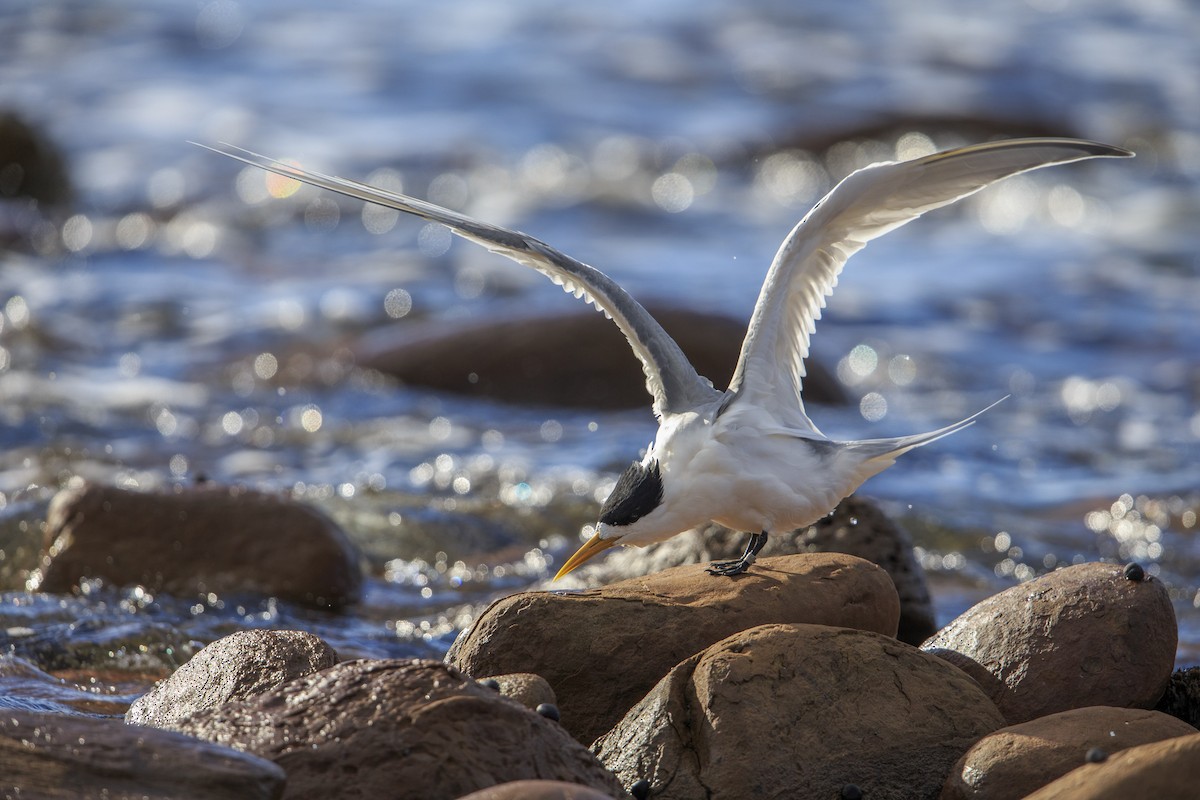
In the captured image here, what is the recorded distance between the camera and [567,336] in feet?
35.7

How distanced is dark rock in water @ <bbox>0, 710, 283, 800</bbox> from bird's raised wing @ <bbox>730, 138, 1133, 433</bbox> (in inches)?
105

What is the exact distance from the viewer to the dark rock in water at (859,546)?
20.8 ft

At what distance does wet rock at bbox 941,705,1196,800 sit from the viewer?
13.8 ft

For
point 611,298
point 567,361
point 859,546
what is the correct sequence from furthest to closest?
point 567,361
point 859,546
point 611,298

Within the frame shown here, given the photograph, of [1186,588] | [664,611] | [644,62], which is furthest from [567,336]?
[644,62]

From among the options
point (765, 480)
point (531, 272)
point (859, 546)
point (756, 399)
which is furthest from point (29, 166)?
point (765, 480)

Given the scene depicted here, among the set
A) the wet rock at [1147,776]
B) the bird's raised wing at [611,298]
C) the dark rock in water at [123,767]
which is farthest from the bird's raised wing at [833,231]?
the dark rock in water at [123,767]

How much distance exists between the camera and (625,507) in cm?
527

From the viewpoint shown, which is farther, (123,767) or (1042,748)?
(1042,748)

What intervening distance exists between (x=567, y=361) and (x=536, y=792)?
7.55 meters

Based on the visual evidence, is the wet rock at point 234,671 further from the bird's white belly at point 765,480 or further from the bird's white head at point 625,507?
the bird's white belly at point 765,480

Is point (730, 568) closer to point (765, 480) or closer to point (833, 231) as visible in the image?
point (765, 480)

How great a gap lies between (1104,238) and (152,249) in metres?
10.4

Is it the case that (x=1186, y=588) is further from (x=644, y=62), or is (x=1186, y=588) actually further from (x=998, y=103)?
(x=644, y=62)
